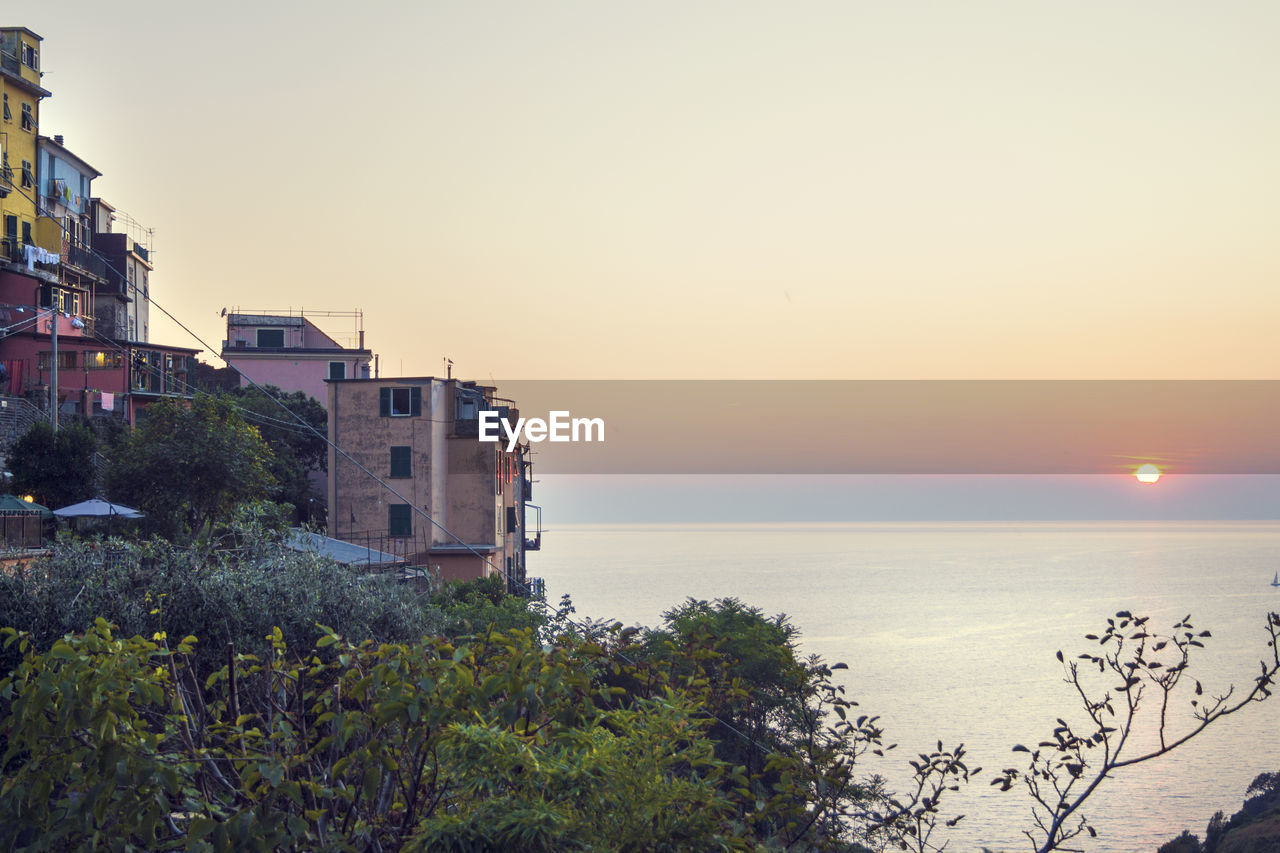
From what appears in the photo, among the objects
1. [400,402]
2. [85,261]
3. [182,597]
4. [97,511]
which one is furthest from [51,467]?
[85,261]

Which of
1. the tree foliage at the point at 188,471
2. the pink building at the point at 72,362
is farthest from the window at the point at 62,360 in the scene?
the tree foliage at the point at 188,471

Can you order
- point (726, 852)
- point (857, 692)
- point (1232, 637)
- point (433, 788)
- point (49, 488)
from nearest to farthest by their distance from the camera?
point (726, 852)
point (433, 788)
point (49, 488)
point (857, 692)
point (1232, 637)

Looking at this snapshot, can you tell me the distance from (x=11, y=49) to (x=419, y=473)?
97.4ft

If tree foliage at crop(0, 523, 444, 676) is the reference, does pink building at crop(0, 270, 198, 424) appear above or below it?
above

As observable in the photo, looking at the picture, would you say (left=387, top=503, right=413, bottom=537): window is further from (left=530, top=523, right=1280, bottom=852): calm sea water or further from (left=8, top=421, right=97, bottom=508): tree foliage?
(left=530, top=523, right=1280, bottom=852): calm sea water

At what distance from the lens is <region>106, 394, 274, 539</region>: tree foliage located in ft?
101

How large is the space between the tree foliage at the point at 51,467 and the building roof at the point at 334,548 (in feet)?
26.6

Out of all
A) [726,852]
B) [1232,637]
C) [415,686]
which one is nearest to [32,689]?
[415,686]

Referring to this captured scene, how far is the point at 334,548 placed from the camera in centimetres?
3284

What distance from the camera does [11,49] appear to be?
5334 centimetres

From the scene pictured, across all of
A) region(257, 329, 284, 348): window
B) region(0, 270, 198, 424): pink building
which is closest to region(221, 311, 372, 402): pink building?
region(257, 329, 284, 348): window

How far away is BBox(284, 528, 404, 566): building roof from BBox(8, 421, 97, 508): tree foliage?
8101 mm

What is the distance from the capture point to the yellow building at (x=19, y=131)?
52188 mm

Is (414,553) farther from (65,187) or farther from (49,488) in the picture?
(65,187)
